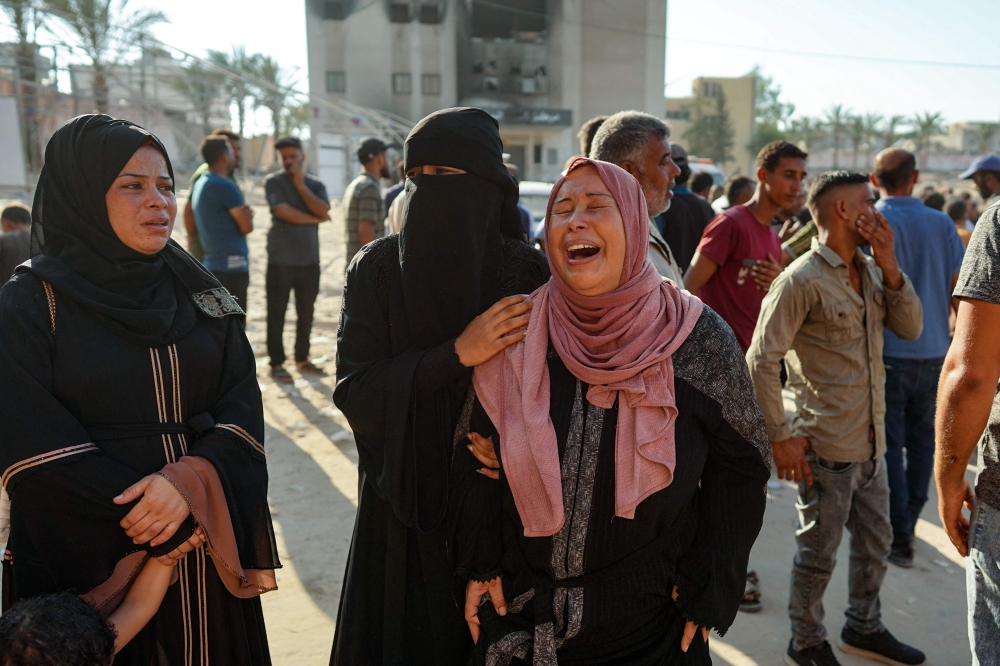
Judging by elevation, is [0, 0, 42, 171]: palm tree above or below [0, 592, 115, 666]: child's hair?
above

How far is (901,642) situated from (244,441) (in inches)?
110

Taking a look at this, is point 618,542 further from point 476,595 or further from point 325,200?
point 325,200

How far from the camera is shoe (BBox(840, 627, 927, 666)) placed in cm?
312

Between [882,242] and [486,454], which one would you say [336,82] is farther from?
[486,454]

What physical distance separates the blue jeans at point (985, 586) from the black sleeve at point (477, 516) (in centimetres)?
119

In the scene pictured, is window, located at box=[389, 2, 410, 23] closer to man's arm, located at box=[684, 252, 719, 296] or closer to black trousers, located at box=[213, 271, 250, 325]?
black trousers, located at box=[213, 271, 250, 325]

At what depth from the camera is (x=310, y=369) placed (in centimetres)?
734

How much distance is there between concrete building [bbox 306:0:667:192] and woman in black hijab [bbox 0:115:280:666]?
34.2 m

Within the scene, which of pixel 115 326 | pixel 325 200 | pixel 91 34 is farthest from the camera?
pixel 91 34

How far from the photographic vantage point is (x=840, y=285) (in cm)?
294

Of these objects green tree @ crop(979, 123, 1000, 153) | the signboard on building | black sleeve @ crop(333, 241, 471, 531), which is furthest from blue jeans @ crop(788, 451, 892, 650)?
green tree @ crop(979, 123, 1000, 153)

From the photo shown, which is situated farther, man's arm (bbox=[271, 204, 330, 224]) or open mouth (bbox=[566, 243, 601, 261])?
man's arm (bbox=[271, 204, 330, 224])

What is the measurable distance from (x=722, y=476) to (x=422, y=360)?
2.67ft

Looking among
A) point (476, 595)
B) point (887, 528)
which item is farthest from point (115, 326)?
point (887, 528)
